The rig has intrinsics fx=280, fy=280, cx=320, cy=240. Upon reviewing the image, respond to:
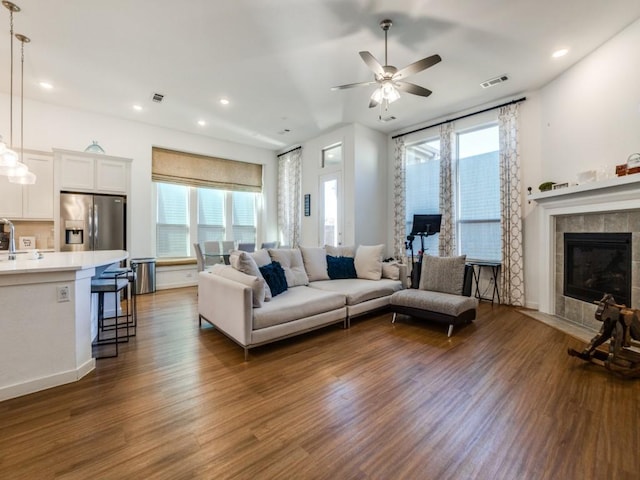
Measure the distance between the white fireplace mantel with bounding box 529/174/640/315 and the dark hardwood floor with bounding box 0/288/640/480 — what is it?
1.44 metres

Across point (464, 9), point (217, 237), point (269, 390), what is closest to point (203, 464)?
point (269, 390)

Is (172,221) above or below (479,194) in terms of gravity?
below

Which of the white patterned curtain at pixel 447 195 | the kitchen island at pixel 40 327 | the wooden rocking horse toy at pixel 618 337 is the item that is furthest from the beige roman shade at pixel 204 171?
the wooden rocking horse toy at pixel 618 337

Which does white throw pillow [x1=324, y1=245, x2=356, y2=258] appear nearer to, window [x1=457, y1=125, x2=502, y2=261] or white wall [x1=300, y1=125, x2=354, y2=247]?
white wall [x1=300, y1=125, x2=354, y2=247]

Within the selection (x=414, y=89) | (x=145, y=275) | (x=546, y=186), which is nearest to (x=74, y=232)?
(x=145, y=275)

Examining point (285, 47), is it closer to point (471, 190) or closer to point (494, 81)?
point (494, 81)

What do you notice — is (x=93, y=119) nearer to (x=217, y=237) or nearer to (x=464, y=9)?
(x=217, y=237)

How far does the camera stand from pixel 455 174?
5180mm

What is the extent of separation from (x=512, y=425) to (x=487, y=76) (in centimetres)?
429

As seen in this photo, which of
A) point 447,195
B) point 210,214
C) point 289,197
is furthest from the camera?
point 289,197

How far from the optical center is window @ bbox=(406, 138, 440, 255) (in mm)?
5480

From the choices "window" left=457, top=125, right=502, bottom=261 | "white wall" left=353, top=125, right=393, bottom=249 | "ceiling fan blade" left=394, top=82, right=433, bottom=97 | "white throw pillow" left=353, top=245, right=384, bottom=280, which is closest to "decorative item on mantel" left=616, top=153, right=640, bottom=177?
"window" left=457, top=125, right=502, bottom=261

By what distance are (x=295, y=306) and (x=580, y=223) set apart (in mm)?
3841

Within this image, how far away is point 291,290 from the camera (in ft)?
11.9
